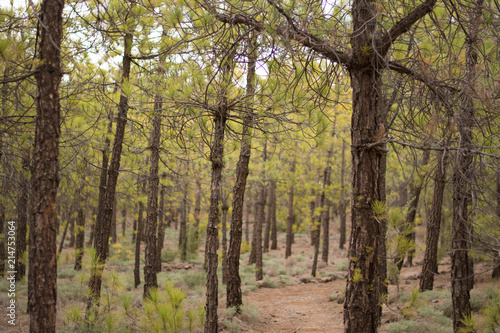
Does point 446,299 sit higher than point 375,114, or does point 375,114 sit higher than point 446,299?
point 375,114

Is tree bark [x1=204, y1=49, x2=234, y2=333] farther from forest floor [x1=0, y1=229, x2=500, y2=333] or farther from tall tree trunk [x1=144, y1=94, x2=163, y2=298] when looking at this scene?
tall tree trunk [x1=144, y1=94, x2=163, y2=298]

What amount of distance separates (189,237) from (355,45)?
14065 millimetres

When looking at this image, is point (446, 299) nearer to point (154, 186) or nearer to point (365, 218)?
point (365, 218)

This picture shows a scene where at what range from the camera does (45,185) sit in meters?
2.99

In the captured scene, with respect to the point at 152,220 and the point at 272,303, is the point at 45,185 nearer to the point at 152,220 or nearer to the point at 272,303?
the point at 152,220

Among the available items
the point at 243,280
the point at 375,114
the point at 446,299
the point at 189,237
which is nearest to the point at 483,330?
the point at 446,299

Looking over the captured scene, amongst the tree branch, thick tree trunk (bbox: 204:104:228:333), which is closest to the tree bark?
thick tree trunk (bbox: 204:104:228:333)

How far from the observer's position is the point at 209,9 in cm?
362

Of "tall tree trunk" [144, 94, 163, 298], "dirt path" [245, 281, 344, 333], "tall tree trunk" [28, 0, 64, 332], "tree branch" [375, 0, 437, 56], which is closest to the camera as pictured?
"tall tree trunk" [28, 0, 64, 332]

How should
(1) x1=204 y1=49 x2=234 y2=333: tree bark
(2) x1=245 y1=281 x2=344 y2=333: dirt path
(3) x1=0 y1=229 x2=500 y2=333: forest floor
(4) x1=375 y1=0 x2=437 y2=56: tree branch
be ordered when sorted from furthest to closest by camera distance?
(2) x1=245 y1=281 x2=344 y2=333: dirt path
(3) x1=0 y1=229 x2=500 y2=333: forest floor
(1) x1=204 y1=49 x2=234 y2=333: tree bark
(4) x1=375 y1=0 x2=437 y2=56: tree branch

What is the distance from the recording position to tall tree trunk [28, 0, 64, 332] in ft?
9.66

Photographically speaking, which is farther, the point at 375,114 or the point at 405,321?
the point at 405,321

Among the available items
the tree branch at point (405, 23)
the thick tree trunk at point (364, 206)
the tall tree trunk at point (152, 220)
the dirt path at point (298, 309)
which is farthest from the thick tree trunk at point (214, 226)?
the tall tree trunk at point (152, 220)

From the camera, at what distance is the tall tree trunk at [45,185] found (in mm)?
2945
